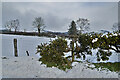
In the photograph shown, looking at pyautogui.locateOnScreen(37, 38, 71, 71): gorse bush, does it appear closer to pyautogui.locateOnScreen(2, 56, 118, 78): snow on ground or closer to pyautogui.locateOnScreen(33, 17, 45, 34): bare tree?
pyautogui.locateOnScreen(2, 56, 118, 78): snow on ground

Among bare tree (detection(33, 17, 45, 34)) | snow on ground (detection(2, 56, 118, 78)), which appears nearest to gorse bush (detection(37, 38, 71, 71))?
snow on ground (detection(2, 56, 118, 78))

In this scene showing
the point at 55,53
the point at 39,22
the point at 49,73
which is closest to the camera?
the point at 49,73

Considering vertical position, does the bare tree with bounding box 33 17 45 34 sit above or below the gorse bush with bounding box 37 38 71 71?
above

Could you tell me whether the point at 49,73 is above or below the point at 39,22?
below

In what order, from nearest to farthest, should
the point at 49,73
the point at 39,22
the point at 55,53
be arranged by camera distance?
the point at 49,73 < the point at 55,53 < the point at 39,22

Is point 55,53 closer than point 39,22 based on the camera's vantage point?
Yes

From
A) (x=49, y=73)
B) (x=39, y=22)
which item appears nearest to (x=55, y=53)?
(x=49, y=73)

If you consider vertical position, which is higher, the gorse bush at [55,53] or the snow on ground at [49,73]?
the gorse bush at [55,53]

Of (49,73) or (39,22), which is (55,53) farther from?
(39,22)

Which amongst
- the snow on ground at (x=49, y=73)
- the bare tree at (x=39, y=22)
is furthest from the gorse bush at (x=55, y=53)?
the bare tree at (x=39, y=22)

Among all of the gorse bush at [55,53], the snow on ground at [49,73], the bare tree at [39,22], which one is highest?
the bare tree at [39,22]

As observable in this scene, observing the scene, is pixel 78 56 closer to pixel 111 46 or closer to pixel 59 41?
pixel 59 41

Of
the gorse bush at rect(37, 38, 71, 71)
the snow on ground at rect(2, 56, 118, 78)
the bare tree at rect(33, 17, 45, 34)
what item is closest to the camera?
the snow on ground at rect(2, 56, 118, 78)

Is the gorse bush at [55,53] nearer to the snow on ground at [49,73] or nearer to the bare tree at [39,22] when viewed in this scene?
the snow on ground at [49,73]
